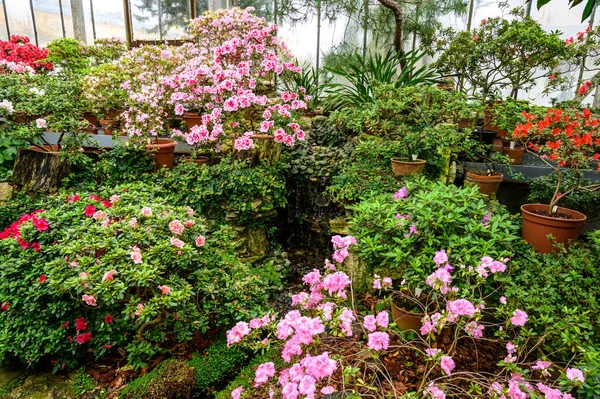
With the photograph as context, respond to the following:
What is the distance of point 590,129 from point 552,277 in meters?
1.17

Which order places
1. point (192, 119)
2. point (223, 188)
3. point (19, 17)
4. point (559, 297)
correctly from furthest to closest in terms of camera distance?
point (19, 17) → point (192, 119) → point (223, 188) → point (559, 297)

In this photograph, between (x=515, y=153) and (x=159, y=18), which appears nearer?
(x=515, y=153)

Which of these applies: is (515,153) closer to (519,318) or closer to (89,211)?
(519,318)

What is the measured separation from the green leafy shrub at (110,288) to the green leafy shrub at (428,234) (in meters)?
0.91

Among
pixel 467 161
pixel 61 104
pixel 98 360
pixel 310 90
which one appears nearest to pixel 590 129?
pixel 467 161

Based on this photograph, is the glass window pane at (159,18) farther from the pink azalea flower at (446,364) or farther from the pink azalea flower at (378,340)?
the pink azalea flower at (446,364)

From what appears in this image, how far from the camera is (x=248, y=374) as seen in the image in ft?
6.93

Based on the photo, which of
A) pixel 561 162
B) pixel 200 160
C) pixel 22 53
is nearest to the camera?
pixel 561 162

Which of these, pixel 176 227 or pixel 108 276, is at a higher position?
pixel 176 227

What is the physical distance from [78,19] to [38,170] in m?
5.87

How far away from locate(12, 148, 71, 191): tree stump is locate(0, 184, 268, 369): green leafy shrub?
1344 millimetres

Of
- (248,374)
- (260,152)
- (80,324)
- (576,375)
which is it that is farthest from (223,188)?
(576,375)

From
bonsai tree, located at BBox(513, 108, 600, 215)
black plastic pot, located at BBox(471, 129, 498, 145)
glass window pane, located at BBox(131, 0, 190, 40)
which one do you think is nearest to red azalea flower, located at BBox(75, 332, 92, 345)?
bonsai tree, located at BBox(513, 108, 600, 215)

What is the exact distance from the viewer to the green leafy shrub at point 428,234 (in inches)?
73.5
